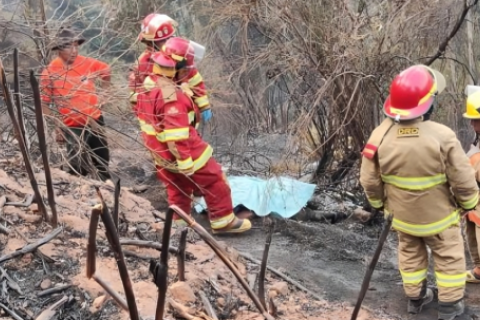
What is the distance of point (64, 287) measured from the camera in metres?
3.25

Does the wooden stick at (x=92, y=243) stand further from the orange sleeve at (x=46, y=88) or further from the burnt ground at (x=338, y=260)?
the burnt ground at (x=338, y=260)

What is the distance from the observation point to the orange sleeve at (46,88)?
4156 mm

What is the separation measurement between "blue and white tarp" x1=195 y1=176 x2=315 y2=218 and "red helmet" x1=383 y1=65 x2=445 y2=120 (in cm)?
202

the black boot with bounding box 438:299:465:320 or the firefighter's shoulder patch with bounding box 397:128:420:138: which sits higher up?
the firefighter's shoulder patch with bounding box 397:128:420:138

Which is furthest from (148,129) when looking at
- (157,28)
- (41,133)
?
(41,133)

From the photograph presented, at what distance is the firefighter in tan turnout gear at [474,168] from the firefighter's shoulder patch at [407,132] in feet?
2.14

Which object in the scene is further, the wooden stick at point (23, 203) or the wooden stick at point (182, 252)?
the wooden stick at point (23, 203)

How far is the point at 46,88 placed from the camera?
4211 millimetres

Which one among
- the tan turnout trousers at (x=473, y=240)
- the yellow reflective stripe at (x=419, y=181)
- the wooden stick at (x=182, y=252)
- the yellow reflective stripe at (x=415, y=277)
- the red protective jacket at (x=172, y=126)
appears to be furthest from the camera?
the red protective jacket at (x=172, y=126)

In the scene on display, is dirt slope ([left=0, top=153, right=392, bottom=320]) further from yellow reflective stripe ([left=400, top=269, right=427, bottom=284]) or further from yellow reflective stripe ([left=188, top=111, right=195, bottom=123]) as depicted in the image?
yellow reflective stripe ([left=188, top=111, right=195, bottom=123])

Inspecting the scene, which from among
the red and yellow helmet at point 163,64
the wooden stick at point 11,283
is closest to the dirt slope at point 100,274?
the wooden stick at point 11,283

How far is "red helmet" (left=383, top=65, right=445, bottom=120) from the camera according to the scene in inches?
157

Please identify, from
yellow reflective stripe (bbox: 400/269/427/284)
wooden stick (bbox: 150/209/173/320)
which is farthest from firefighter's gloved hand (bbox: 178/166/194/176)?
wooden stick (bbox: 150/209/173/320)

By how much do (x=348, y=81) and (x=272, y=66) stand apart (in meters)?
0.88
